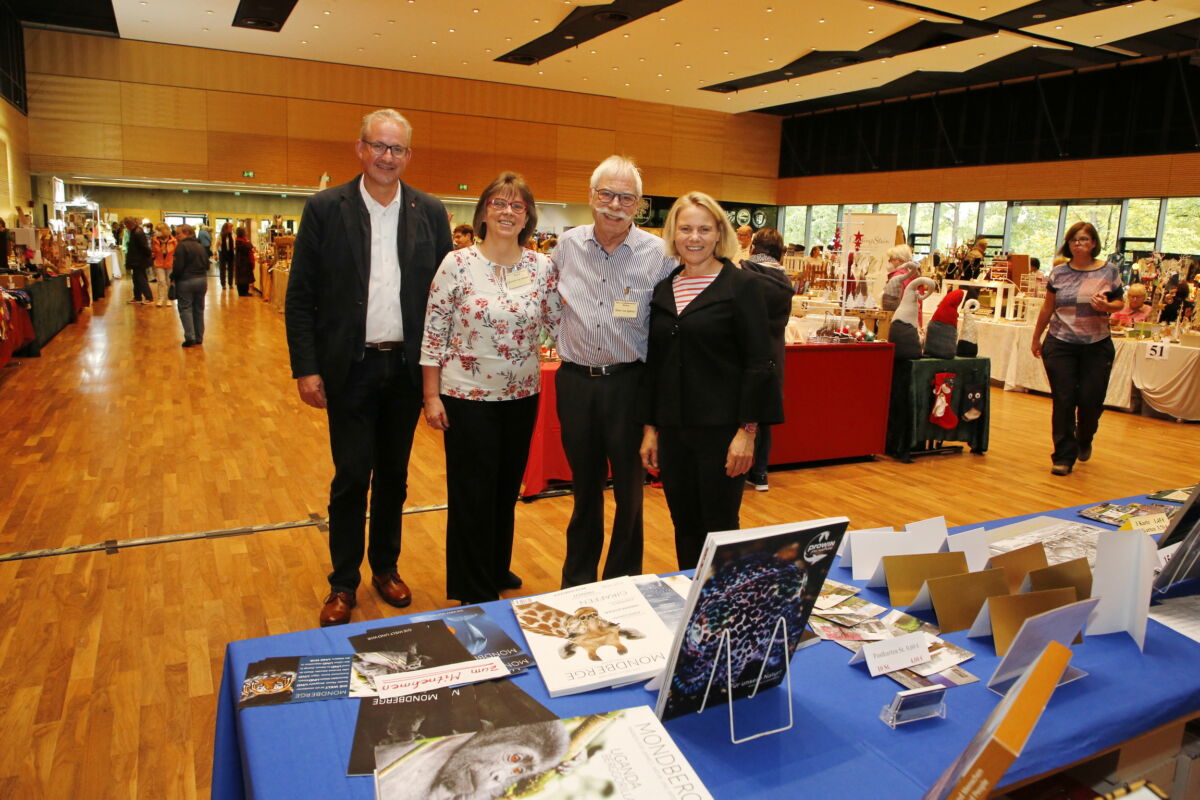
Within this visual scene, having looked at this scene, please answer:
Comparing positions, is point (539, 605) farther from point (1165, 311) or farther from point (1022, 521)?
point (1165, 311)

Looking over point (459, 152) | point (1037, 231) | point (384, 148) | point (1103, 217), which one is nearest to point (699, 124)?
point (459, 152)

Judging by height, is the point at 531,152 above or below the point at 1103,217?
above

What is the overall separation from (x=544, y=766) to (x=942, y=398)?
5329 millimetres

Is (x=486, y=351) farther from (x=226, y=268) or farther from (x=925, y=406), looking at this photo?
(x=226, y=268)

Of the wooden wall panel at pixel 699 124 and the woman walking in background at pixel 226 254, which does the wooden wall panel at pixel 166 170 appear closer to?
the woman walking in background at pixel 226 254

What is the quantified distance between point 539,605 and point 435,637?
22cm

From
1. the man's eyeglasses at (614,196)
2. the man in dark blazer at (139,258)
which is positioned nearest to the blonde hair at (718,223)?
the man's eyeglasses at (614,196)

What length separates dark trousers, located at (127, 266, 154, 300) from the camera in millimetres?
13969

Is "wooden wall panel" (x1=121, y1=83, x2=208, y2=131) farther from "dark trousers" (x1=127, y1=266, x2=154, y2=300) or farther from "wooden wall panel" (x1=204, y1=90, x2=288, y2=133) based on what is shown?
"dark trousers" (x1=127, y1=266, x2=154, y2=300)

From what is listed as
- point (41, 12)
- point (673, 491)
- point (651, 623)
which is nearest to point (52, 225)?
point (41, 12)

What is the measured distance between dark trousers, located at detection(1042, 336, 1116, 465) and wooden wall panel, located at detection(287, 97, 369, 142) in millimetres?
13503

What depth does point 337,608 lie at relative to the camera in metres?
2.95

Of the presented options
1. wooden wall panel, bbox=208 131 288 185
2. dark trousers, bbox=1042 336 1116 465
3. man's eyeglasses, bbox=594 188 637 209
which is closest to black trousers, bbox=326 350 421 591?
man's eyeglasses, bbox=594 188 637 209

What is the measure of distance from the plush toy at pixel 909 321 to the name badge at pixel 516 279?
370 centimetres
